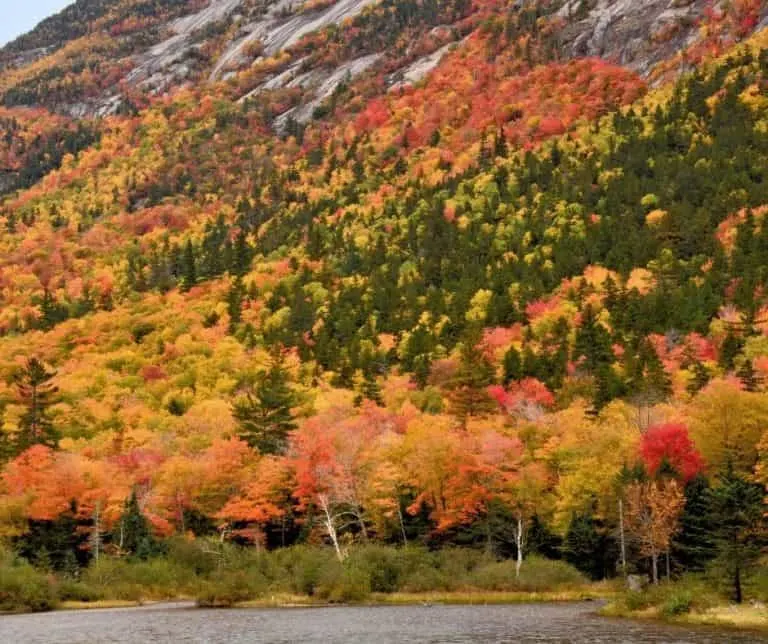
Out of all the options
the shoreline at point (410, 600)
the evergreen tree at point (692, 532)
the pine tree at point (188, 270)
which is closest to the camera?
the evergreen tree at point (692, 532)

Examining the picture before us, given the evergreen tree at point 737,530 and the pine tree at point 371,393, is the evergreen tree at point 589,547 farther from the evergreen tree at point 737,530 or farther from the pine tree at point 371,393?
the pine tree at point 371,393

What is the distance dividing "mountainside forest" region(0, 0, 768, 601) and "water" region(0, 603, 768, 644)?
8.94 meters

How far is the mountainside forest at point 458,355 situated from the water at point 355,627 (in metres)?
8.94

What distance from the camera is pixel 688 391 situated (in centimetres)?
8675

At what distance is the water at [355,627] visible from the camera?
40.8 m

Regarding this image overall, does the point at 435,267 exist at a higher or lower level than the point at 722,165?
lower

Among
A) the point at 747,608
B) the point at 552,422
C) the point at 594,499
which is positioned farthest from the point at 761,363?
the point at 747,608

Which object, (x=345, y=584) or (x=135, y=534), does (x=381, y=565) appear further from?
(x=135, y=534)

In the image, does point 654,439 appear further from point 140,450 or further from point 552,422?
point 140,450

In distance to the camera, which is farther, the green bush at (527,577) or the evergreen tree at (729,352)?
the evergreen tree at (729,352)

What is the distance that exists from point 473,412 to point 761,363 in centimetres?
2635

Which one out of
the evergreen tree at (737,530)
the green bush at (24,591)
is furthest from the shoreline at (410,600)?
the evergreen tree at (737,530)

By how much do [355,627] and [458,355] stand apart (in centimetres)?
6841

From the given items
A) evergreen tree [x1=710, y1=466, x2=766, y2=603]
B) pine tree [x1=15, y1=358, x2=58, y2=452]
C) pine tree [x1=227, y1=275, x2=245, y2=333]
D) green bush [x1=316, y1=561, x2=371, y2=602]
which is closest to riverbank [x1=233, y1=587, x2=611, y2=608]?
green bush [x1=316, y1=561, x2=371, y2=602]
